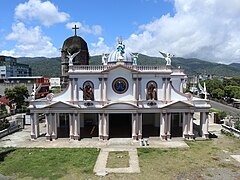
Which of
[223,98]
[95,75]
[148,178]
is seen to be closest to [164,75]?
[95,75]

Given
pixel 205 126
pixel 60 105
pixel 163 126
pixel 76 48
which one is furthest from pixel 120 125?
pixel 76 48

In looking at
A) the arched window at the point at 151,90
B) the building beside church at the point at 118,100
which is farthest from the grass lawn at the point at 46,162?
the arched window at the point at 151,90

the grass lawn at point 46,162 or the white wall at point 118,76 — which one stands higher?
the white wall at point 118,76

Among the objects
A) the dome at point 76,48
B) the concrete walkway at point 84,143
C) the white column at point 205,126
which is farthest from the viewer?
the dome at point 76,48

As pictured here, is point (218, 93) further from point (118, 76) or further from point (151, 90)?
point (118, 76)

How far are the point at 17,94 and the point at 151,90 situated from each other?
103ft

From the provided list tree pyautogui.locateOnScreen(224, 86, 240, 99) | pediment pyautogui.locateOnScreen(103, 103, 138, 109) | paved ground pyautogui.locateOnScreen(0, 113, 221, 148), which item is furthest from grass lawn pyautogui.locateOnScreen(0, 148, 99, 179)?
tree pyautogui.locateOnScreen(224, 86, 240, 99)

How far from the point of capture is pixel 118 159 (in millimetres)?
20984

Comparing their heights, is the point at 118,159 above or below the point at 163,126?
below

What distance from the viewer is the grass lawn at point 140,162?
17.9 metres

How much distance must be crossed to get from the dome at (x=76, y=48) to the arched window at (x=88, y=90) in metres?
14.5

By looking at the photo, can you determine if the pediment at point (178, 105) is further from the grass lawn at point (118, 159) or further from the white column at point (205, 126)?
the grass lawn at point (118, 159)

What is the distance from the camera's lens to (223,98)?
230 ft

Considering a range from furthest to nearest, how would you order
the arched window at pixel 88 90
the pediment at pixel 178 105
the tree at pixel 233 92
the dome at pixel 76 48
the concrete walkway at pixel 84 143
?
the tree at pixel 233 92, the dome at pixel 76 48, the arched window at pixel 88 90, the pediment at pixel 178 105, the concrete walkway at pixel 84 143
